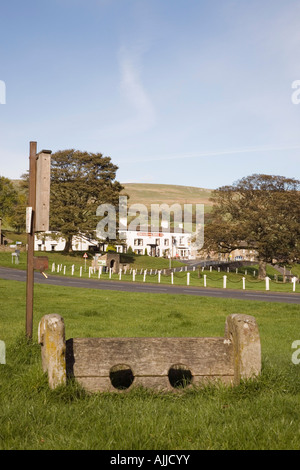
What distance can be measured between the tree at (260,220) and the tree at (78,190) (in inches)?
830

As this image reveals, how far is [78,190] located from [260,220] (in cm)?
3126

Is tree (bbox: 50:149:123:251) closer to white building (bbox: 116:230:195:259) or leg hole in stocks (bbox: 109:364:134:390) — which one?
white building (bbox: 116:230:195:259)

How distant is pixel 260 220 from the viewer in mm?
52844

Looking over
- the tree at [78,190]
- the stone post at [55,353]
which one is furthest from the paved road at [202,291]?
the tree at [78,190]

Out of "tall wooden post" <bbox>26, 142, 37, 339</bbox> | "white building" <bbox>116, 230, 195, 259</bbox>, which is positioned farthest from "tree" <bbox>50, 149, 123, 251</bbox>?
"tall wooden post" <bbox>26, 142, 37, 339</bbox>

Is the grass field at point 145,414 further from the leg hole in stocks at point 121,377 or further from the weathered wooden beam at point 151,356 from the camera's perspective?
the leg hole in stocks at point 121,377

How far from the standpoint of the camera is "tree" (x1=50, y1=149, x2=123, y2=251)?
69.7 m

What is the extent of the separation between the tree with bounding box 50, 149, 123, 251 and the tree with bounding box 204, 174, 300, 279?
21.1 m

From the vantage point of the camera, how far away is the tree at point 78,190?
69.7 meters

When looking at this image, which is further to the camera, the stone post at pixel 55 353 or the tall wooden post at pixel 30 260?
the tall wooden post at pixel 30 260

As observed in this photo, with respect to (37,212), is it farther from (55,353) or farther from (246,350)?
(246,350)

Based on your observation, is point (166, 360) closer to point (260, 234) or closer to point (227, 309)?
point (227, 309)

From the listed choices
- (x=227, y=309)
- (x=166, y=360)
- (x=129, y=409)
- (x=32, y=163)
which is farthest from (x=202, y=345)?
(x=227, y=309)

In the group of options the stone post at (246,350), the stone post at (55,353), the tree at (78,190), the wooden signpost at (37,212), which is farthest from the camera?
the tree at (78,190)
